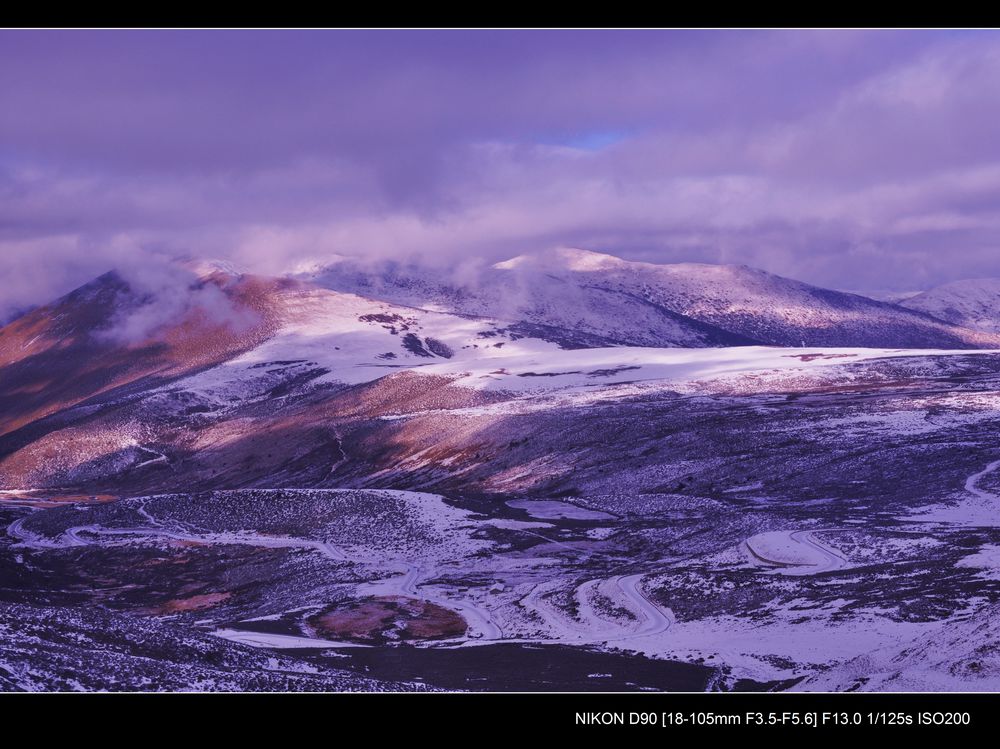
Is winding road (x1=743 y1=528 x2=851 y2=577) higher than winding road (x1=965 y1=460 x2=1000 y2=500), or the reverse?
winding road (x1=965 y1=460 x2=1000 y2=500)

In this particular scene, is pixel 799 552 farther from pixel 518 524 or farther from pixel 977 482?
pixel 518 524

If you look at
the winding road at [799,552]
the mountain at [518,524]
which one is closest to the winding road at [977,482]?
the mountain at [518,524]

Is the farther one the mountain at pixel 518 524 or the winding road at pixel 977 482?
the winding road at pixel 977 482

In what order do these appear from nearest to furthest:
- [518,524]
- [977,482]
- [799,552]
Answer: [799,552] < [977,482] < [518,524]

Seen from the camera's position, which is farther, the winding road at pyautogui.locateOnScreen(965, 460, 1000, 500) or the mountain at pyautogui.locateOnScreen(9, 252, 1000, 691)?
the winding road at pyautogui.locateOnScreen(965, 460, 1000, 500)

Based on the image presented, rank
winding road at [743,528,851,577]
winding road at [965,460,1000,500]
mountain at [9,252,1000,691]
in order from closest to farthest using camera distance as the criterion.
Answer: mountain at [9,252,1000,691], winding road at [743,528,851,577], winding road at [965,460,1000,500]

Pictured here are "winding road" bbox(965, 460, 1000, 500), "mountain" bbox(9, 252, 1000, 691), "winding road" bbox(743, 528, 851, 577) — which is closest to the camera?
"mountain" bbox(9, 252, 1000, 691)

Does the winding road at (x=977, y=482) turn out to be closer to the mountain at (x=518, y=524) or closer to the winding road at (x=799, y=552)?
the mountain at (x=518, y=524)

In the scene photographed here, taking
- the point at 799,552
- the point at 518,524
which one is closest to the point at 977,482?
the point at 799,552

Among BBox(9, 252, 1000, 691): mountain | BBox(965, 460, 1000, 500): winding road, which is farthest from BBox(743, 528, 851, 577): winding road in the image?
BBox(965, 460, 1000, 500): winding road

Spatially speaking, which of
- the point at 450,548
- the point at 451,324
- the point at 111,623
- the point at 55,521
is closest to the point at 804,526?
the point at 450,548

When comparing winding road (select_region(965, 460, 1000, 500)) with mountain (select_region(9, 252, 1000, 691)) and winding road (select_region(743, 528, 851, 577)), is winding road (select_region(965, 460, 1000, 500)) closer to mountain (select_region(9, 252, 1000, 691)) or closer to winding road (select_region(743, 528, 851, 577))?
mountain (select_region(9, 252, 1000, 691))

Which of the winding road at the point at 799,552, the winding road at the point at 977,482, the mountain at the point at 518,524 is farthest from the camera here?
the winding road at the point at 977,482
